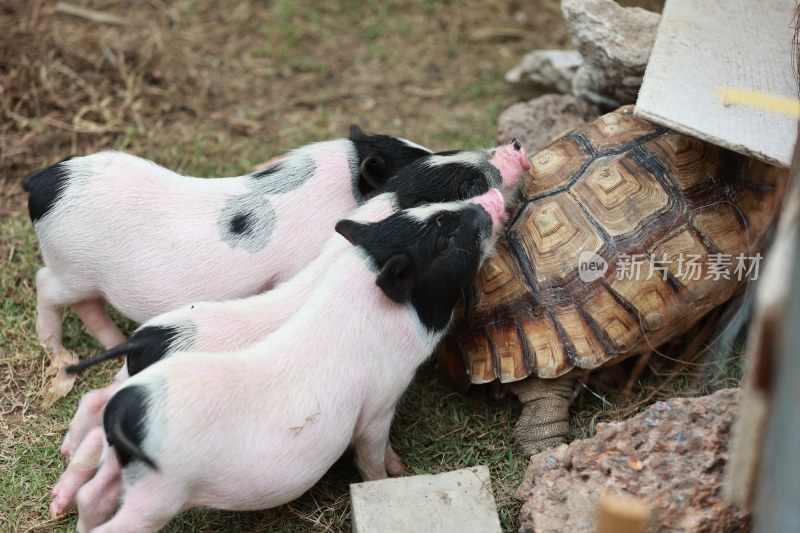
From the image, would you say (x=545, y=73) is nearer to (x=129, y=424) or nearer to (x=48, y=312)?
(x=48, y=312)

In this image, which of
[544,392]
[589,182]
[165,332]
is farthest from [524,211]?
[165,332]

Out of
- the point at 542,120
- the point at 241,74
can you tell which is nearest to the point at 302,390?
the point at 542,120

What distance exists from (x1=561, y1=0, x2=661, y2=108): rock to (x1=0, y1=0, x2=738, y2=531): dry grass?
1.14 metres

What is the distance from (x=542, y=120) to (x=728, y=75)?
1.32 m

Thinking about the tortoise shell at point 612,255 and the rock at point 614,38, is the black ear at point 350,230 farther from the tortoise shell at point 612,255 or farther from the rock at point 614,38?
the rock at point 614,38

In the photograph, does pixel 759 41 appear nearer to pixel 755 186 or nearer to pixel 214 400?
pixel 755 186

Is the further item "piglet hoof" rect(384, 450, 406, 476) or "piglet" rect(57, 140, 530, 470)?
"piglet hoof" rect(384, 450, 406, 476)

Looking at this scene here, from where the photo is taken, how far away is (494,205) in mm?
3791

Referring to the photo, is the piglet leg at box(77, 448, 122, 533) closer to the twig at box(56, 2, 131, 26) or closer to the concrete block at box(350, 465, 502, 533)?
the concrete block at box(350, 465, 502, 533)

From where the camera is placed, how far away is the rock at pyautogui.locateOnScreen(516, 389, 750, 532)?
3.01m

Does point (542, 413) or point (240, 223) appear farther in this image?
point (240, 223)

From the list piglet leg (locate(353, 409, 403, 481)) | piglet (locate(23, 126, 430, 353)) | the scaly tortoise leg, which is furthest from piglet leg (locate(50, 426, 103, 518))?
the scaly tortoise leg

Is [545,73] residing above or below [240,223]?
below

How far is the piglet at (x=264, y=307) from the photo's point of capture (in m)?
3.46
